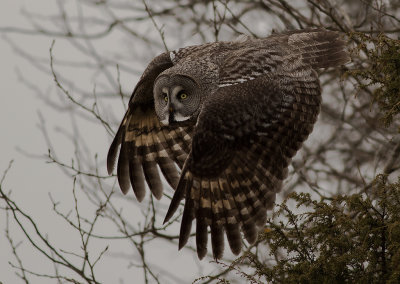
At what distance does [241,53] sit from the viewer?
5492 mm

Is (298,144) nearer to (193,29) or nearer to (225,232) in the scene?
(225,232)

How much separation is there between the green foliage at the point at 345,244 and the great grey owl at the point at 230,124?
1101 millimetres

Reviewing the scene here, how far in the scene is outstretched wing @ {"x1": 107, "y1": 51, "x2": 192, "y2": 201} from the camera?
5859 millimetres

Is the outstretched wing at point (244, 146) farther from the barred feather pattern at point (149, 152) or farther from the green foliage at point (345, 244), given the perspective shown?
the green foliage at point (345, 244)

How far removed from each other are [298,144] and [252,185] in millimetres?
491

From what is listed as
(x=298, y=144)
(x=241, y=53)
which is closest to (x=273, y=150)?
(x=298, y=144)

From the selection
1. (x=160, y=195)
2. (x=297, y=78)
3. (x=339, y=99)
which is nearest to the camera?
(x=297, y=78)

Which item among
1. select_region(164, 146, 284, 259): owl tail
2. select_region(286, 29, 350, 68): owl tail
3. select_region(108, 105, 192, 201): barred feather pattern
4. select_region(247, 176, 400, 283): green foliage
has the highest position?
select_region(286, 29, 350, 68): owl tail

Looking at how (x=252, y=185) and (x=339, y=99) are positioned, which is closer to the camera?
(x=252, y=185)

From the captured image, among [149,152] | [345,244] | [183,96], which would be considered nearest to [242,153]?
[183,96]

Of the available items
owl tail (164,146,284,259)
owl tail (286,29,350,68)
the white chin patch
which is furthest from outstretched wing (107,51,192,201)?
owl tail (286,29,350,68)

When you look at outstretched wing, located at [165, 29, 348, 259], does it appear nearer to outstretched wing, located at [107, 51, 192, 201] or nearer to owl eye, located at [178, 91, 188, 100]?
owl eye, located at [178, 91, 188, 100]

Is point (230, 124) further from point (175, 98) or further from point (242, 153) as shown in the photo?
point (175, 98)

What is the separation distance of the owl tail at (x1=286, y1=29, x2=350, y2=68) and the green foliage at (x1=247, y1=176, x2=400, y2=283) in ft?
6.77
